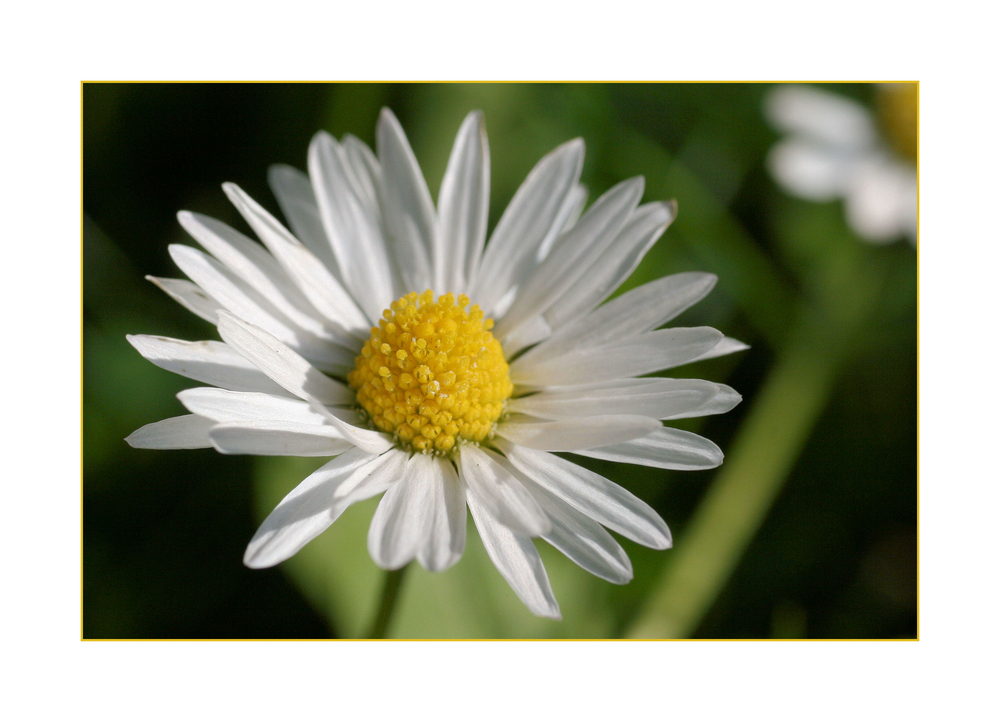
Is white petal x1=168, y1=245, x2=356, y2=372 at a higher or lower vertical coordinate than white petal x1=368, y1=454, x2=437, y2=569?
higher

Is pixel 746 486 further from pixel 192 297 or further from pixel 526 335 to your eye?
pixel 192 297

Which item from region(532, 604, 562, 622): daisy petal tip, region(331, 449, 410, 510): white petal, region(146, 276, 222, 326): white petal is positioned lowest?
region(532, 604, 562, 622): daisy petal tip

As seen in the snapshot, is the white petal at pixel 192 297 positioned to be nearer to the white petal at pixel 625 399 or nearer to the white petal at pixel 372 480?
the white petal at pixel 372 480

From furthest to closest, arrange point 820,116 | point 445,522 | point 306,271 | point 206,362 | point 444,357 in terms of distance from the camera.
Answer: point 820,116 → point 306,271 → point 444,357 → point 206,362 → point 445,522

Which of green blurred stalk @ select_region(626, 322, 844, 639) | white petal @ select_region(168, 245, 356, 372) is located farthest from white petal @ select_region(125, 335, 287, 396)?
green blurred stalk @ select_region(626, 322, 844, 639)

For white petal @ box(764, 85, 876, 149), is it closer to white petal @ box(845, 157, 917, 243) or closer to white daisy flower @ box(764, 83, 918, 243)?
white daisy flower @ box(764, 83, 918, 243)

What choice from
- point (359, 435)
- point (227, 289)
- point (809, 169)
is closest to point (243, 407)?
point (359, 435)

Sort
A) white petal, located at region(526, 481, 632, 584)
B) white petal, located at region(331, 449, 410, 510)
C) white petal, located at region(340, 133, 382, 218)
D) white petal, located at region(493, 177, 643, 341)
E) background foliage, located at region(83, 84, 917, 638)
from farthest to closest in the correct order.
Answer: background foliage, located at region(83, 84, 917, 638) < white petal, located at region(340, 133, 382, 218) < white petal, located at region(493, 177, 643, 341) < white petal, located at region(526, 481, 632, 584) < white petal, located at region(331, 449, 410, 510)

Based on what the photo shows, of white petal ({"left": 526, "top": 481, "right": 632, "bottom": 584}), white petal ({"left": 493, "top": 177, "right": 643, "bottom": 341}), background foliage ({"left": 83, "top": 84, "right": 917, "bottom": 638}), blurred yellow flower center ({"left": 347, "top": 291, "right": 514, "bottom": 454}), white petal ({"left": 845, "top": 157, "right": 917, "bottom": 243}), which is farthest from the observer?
white petal ({"left": 845, "top": 157, "right": 917, "bottom": 243})

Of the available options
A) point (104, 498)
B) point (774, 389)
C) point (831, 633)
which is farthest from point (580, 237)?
point (104, 498)
